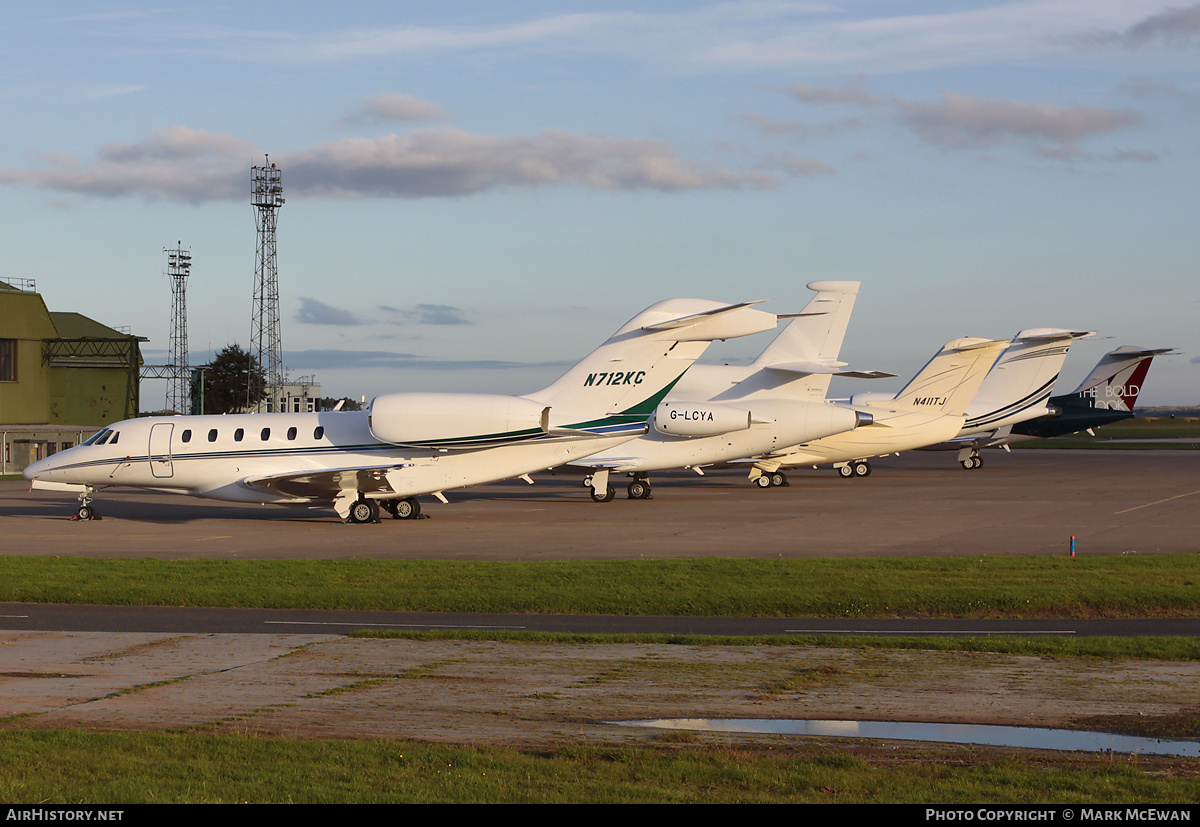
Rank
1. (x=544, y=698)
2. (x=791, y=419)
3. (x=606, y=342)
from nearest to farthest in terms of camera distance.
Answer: (x=544, y=698) < (x=606, y=342) < (x=791, y=419)

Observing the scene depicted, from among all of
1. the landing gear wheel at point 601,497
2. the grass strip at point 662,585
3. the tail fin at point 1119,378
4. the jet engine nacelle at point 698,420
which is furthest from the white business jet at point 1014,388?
the grass strip at point 662,585

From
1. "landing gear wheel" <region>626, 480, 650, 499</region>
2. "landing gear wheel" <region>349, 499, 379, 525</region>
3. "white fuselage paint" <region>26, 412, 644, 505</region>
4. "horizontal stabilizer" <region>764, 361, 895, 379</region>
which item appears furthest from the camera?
"horizontal stabilizer" <region>764, 361, 895, 379</region>

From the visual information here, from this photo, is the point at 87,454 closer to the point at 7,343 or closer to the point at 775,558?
the point at 775,558

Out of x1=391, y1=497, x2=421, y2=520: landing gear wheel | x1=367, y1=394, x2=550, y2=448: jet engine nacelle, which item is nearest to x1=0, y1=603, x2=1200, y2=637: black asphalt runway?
x1=367, y1=394, x2=550, y2=448: jet engine nacelle

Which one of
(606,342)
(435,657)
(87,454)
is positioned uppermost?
(606,342)

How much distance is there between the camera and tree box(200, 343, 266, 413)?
289 ft

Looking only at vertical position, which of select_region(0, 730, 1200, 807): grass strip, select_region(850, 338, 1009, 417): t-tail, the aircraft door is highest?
select_region(850, 338, 1009, 417): t-tail

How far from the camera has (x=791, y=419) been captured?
41.2 m

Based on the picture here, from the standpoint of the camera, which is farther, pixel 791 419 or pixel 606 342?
pixel 791 419

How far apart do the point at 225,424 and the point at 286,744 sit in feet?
80.9

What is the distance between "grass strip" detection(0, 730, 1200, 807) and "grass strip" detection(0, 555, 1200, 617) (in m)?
8.33

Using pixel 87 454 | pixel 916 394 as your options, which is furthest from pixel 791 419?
pixel 87 454

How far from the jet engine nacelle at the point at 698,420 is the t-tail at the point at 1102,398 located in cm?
2990

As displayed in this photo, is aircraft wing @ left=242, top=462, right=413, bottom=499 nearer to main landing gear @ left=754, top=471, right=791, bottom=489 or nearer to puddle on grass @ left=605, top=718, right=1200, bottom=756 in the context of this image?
main landing gear @ left=754, top=471, right=791, bottom=489
